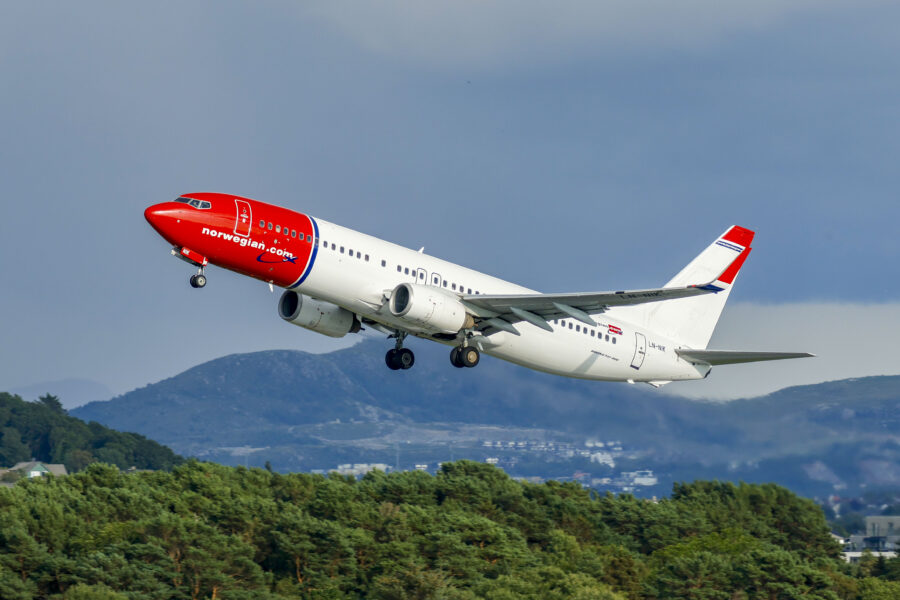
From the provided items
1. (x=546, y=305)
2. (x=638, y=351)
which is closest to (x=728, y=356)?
(x=638, y=351)

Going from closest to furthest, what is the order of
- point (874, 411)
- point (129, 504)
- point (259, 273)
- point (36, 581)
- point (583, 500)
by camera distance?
point (259, 273), point (36, 581), point (874, 411), point (129, 504), point (583, 500)

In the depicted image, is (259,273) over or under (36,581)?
over

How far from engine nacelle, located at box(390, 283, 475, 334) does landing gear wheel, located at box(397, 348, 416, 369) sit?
4.53 meters

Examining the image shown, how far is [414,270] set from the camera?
155 ft

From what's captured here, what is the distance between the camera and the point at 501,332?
49.3m

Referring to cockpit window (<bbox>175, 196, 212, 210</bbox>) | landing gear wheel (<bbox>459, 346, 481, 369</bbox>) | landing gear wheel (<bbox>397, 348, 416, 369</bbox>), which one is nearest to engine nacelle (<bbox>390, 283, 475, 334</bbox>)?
landing gear wheel (<bbox>459, 346, 481, 369</bbox>)

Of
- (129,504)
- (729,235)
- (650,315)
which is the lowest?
(129,504)

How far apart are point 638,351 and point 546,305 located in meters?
8.13

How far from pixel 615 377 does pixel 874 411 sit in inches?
1387

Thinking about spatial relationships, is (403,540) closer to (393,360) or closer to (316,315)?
(393,360)

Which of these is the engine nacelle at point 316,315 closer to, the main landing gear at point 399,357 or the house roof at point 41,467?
the main landing gear at point 399,357

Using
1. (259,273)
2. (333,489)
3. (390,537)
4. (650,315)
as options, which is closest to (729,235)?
(650,315)

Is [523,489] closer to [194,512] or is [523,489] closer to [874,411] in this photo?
[194,512]

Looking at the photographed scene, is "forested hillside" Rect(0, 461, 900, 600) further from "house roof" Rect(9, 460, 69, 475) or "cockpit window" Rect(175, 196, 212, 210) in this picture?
"house roof" Rect(9, 460, 69, 475)
